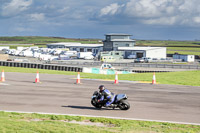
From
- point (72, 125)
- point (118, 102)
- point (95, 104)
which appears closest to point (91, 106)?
point (95, 104)

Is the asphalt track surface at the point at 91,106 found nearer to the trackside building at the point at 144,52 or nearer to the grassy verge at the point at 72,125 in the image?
the grassy verge at the point at 72,125

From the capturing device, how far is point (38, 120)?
13.5 metres

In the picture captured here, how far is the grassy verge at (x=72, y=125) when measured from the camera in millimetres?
11406

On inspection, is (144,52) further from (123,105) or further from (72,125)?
(72,125)

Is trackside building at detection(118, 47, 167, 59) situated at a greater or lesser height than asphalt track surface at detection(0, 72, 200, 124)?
greater

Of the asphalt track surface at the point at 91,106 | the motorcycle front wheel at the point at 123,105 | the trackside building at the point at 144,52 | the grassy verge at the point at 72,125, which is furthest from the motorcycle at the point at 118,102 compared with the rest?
the trackside building at the point at 144,52

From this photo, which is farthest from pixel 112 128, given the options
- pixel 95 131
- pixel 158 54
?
pixel 158 54

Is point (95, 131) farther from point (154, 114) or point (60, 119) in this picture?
point (154, 114)

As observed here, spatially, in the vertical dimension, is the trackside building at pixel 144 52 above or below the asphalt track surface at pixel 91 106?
above

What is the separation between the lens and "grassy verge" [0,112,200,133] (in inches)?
449

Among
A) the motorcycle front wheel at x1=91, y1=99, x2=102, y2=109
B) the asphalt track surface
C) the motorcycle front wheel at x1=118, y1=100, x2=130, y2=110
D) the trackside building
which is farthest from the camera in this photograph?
the trackside building

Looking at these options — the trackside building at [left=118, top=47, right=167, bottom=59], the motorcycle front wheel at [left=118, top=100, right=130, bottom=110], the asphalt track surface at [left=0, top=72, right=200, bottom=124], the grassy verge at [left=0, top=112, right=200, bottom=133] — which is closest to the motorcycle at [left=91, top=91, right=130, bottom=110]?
the motorcycle front wheel at [left=118, top=100, right=130, bottom=110]

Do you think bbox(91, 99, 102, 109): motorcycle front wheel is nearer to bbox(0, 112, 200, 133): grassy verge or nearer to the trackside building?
bbox(0, 112, 200, 133): grassy verge

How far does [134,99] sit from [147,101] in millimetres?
999
